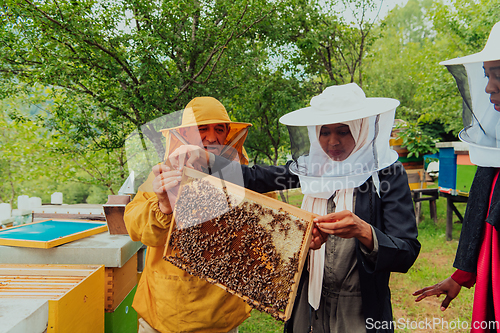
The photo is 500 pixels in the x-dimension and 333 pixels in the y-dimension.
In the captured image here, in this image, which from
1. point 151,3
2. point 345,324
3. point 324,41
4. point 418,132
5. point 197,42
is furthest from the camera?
point 418,132

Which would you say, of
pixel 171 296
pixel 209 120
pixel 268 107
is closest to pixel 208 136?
pixel 209 120

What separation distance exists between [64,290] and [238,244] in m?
1.06

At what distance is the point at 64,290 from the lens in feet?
5.71

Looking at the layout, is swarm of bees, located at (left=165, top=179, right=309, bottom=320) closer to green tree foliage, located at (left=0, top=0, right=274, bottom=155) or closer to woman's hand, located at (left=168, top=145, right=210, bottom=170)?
woman's hand, located at (left=168, top=145, right=210, bottom=170)

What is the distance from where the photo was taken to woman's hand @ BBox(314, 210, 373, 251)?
149 centimetres

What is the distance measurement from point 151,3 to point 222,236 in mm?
4824

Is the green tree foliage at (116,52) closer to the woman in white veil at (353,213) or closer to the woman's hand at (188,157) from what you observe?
the woman's hand at (188,157)

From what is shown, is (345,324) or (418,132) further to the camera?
(418,132)

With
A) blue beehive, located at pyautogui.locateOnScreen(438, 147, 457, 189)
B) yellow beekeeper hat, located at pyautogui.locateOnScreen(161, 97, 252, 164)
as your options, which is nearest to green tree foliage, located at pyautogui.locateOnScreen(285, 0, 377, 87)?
blue beehive, located at pyautogui.locateOnScreen(438, 147, 457, 189)

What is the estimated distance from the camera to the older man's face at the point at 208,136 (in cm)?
221

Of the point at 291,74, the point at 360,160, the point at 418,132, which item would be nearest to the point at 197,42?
the point at 291,74

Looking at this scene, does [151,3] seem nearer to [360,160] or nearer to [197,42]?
[197,42]

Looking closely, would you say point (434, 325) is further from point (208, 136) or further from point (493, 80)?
point (208, 136)

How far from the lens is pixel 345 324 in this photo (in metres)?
1.71
